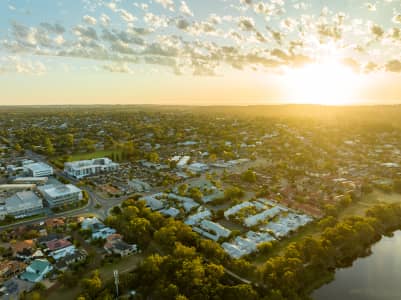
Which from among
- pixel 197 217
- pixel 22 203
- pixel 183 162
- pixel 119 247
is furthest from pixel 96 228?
pixel 183 162

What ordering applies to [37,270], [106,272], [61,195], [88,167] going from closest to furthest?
[37,270] → [106,272] → [61,195] → [88,167]

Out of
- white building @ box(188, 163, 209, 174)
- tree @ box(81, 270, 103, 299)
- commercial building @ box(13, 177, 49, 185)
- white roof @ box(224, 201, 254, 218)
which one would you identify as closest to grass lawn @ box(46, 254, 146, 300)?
tree @ box(81, 270, 103, 299)

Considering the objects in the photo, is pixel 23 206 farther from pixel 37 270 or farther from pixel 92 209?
pixel 37 270

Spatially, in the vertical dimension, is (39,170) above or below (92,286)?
below

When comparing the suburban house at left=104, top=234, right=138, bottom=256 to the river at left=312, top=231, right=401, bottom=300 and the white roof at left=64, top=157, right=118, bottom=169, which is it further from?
the white roof at left=64, top=157, right=118, bottom=169

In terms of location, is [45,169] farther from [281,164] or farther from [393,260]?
[393,260]
